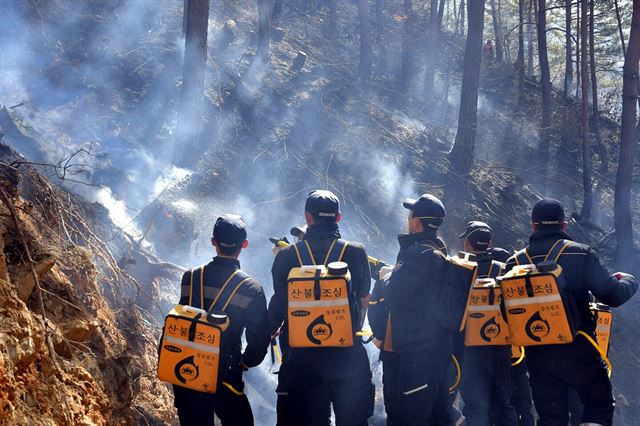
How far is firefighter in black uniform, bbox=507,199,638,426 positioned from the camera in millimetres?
4766

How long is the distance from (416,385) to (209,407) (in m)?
1.54

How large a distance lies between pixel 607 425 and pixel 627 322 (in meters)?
9.11

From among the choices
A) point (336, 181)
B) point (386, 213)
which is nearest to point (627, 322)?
point (386, 213)

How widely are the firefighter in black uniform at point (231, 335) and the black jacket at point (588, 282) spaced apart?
2.42m

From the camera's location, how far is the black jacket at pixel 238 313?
14.5 feet

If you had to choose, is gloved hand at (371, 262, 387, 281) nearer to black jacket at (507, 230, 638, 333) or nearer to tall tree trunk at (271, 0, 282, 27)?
black jacket at (507, 230, 638, 333)

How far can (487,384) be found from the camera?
602 cm

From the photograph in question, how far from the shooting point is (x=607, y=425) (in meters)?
4.76

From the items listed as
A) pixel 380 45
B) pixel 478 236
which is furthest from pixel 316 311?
pixel 380 45

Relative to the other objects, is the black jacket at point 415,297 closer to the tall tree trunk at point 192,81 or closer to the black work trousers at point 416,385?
the black work trousers at point 416,385

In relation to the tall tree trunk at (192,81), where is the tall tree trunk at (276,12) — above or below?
above

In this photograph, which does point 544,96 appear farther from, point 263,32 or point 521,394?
point 521,394

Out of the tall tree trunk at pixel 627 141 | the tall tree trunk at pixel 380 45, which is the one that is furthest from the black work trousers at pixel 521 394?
the tall tree trunk at pixel 380 45

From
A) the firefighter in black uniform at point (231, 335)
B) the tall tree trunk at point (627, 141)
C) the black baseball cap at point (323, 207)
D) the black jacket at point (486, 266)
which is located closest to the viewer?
the firefighter in black uniform at point (231, 335)
